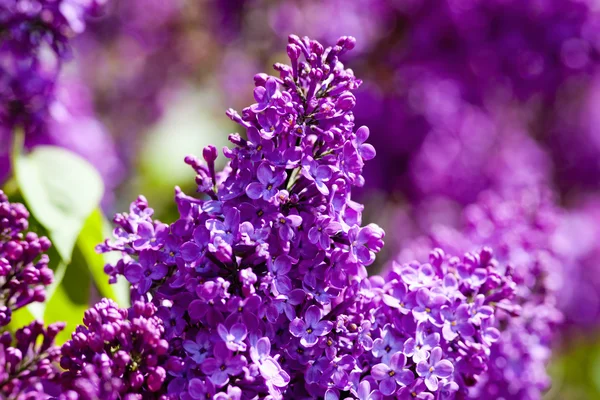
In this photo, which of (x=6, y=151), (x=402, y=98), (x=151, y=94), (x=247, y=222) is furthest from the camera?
(x=151, y=94)

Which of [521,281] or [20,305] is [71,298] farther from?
[521,281]

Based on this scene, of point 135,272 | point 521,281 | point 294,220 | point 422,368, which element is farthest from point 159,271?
point 521,281

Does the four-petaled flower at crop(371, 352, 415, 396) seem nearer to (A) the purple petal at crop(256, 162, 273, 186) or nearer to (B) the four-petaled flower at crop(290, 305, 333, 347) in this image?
(B) the four-petaled flower at crop(290, 305, 333, 347)

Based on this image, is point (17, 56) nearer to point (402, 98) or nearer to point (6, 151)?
point (6, 151)

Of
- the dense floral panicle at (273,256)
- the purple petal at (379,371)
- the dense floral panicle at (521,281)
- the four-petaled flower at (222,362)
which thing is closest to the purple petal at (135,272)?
the dense floral panicle at (273,256)

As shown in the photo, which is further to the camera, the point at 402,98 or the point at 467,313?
the point at 402,98

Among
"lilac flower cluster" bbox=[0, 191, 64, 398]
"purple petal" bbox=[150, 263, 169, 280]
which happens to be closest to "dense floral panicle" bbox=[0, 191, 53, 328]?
"lilac flower cluster" bbox=[0, 191, 64, 398]

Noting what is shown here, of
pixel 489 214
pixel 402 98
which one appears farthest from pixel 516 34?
pixel 489 214
